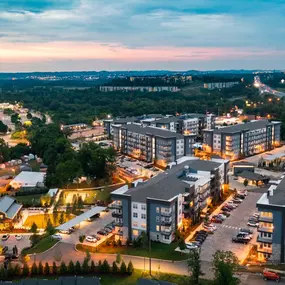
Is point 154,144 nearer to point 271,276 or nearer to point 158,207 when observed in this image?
point 158,207

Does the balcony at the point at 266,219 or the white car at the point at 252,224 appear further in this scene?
the white car at the point at 252,224

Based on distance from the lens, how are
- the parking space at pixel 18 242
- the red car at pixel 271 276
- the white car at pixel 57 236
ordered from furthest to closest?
the white car at pixel 57 236 < the parking space at pixel 18 242 < the red car at pixel 271 276

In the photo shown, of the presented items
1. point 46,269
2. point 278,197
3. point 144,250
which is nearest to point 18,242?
point 46,269

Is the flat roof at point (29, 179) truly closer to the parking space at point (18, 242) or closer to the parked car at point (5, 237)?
the parked car at point (5, 237)

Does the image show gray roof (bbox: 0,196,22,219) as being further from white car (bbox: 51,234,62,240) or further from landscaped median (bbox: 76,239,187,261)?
landscaped median (bbox: 76,239,187,261)

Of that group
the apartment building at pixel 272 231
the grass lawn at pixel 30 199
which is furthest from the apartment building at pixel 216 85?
the apartment building at pixel 272 231

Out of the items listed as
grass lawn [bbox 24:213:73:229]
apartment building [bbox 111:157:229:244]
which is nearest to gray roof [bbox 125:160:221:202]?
apartment building [bbox 111:157:229:244]
